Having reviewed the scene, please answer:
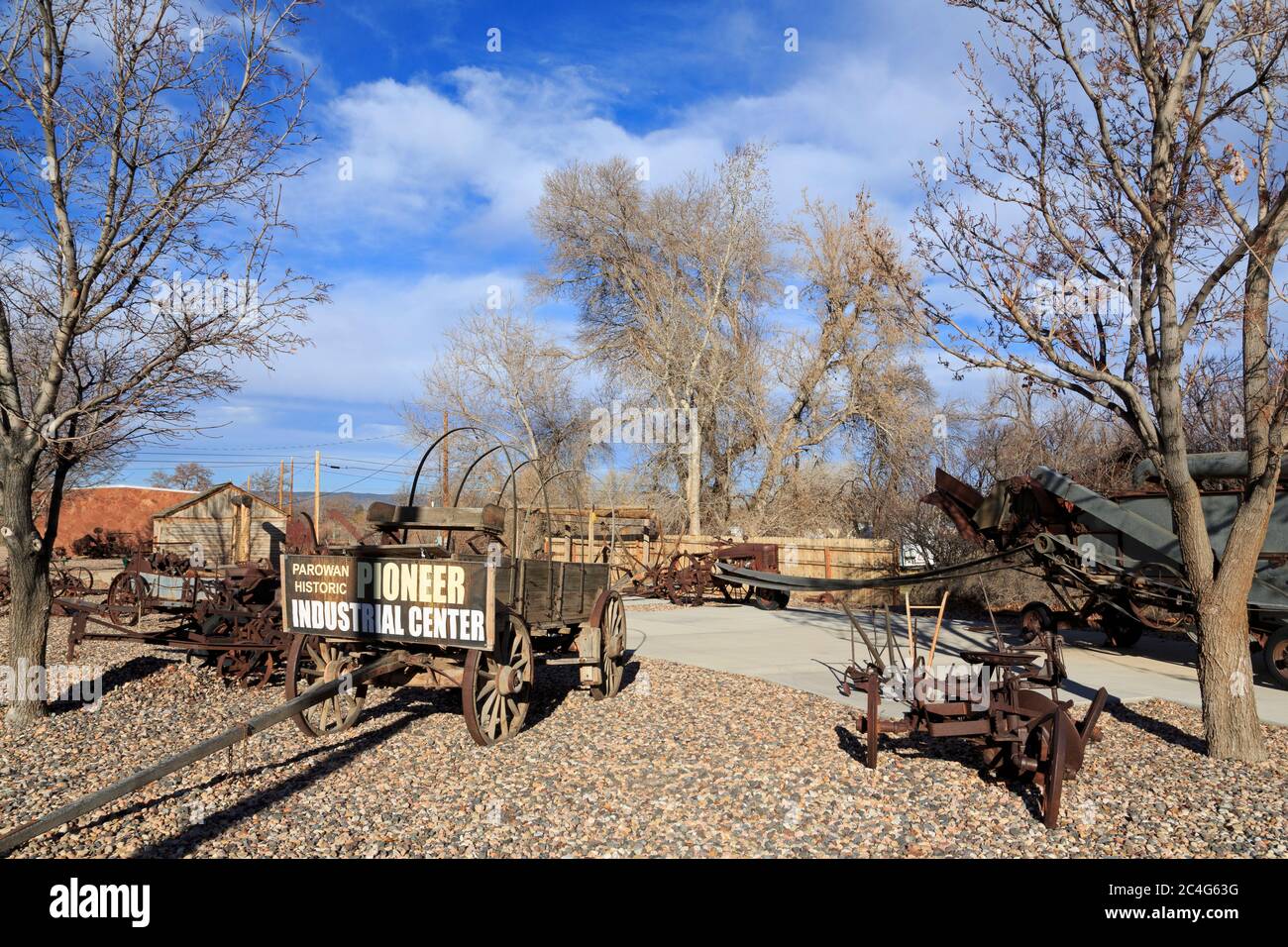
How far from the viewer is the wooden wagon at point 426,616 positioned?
6.52 metres

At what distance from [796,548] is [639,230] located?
1530cm

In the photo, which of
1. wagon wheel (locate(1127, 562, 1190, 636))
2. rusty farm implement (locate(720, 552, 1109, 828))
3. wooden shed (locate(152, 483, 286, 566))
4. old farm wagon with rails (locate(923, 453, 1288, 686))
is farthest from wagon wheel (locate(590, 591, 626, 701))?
wooden shed (locate(152, 483, 286, 566))

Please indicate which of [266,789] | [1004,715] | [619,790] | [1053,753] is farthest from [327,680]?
[1053,753]

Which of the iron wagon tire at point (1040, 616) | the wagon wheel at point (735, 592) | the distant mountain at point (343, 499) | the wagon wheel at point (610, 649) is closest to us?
the wagon wheel at point (610, 649)

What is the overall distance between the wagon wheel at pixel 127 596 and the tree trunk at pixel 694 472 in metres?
19.5

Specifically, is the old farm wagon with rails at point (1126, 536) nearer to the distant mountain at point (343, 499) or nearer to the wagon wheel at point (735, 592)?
the wagon wheel at point (735, 592)

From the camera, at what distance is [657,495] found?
33.6 m

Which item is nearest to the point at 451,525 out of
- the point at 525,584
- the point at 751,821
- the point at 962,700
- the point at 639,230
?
the point at 525,584

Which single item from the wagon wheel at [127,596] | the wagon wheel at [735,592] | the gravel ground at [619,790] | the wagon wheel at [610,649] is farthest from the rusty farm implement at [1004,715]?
the wagon wheel at [735,592]

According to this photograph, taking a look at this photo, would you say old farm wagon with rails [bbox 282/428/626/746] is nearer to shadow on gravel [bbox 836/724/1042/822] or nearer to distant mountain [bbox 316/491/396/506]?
shadow on gravel [bbox 836/724/1042/822]

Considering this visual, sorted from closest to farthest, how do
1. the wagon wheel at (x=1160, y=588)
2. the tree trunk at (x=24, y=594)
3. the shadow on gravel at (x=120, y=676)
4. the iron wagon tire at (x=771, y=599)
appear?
the tree trunk at (x=24, y=594), the shadow on gravel at (x=120, y=676), the wagon wheel at (x=1160, y=588), the iron wagon tire at (x=771, y=599)

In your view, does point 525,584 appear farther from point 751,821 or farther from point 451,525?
point 751,821

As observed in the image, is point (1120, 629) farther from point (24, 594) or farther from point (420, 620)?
point (24, 594)

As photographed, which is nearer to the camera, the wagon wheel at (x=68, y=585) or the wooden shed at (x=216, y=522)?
the wagon wheel at (x=68, y=585)
